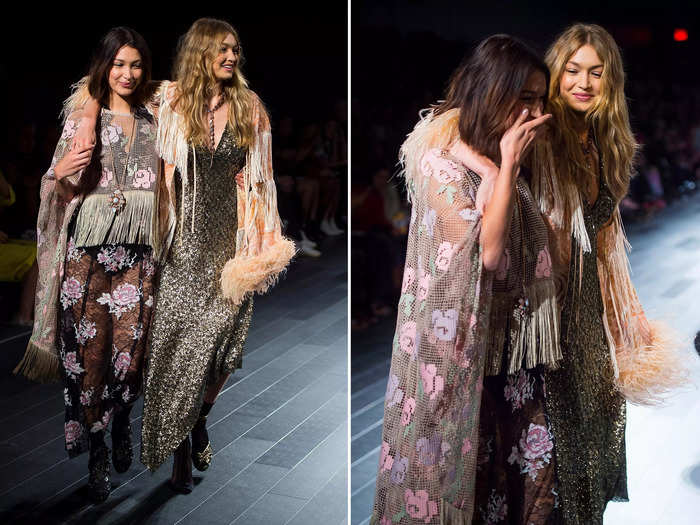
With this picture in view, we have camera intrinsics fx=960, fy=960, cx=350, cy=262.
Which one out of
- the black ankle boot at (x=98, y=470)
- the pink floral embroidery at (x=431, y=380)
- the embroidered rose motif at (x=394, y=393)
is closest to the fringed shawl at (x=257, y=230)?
the black ankle boot at (x=98, y=470)

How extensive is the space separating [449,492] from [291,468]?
129cm

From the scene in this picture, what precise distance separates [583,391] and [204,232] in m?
1.47

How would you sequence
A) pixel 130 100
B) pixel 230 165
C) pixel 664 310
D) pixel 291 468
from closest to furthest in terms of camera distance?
pixel 664 310 < pixel 130 100 < pixel 230 165 < pixel 291 468

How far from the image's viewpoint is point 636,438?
2.75 m

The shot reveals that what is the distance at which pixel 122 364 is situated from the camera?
11.2 ft

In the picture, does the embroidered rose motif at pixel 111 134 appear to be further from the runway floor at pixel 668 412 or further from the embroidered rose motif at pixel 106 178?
the runway floor at pixel 668 412

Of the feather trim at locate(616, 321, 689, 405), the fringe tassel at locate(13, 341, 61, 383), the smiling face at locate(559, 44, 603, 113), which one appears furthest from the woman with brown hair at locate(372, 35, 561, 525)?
the fringe tassel at locate(13, 341, 61, 383)

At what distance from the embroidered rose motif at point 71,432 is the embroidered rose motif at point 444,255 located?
1707 mm

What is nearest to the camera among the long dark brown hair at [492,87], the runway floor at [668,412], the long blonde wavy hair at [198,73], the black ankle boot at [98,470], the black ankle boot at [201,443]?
the long dark brown hair at [492,87]

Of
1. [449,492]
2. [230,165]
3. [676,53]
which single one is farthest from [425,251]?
[230,165]

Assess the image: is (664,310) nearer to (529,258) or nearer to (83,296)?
(529,258)

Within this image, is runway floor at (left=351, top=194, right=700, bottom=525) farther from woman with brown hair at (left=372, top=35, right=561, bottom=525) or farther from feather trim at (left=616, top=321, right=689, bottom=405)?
woman with brown hair at (left=372, top=35, right=561, bottom=525)

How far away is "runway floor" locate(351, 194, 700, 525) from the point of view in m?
2.51

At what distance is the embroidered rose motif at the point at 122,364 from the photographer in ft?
11.1
